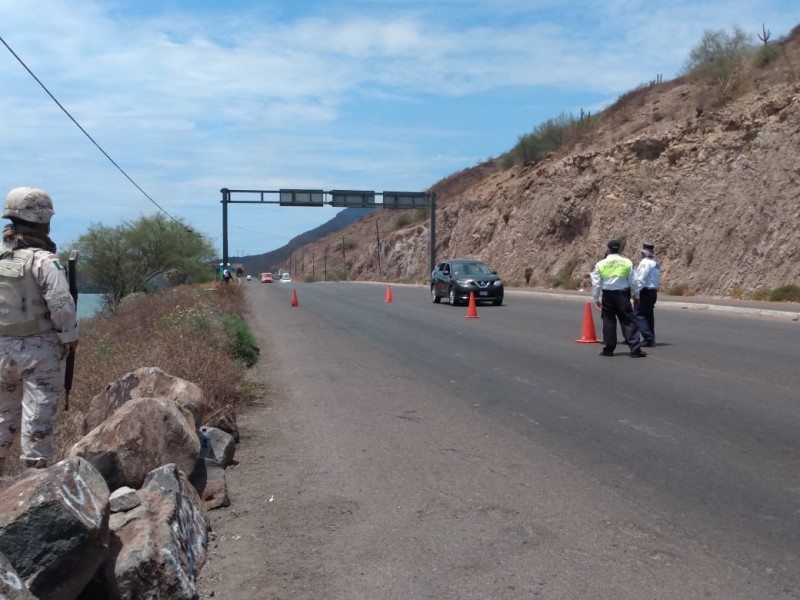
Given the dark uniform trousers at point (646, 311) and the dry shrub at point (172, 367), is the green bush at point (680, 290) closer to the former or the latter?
the dark uniform trousers at point (646, 311)

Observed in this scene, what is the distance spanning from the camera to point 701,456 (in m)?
7.00

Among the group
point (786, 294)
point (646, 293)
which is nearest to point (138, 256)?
point (786, 294)

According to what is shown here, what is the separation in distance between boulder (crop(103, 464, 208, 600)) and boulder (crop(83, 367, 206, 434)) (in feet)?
6.93

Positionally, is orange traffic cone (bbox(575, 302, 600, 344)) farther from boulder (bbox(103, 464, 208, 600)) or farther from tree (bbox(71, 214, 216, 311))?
tree (bbox(71, 214, 216, 311))

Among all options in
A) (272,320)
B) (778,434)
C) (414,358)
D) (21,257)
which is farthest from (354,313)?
(21,257)

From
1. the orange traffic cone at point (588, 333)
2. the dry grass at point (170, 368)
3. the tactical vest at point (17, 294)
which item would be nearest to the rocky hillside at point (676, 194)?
the orange traffic cone at point (588, 333)

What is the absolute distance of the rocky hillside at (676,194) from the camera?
30.7 meters

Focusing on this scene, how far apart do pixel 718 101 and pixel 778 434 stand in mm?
35928

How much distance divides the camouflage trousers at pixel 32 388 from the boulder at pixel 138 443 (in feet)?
0.79

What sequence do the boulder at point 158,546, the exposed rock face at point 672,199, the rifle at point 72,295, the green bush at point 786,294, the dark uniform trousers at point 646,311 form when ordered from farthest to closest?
the exposed rock face at point 672,199, the green bush at point 786,294, the dark uniform trousers at point 646,311, the rifle at point 72,295, the boulder at point 158,546

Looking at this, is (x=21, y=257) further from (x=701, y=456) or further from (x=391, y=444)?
(x=701, y=456)

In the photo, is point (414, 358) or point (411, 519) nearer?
point (411, 519)

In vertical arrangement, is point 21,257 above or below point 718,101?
below

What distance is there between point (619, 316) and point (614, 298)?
350 millimetres
